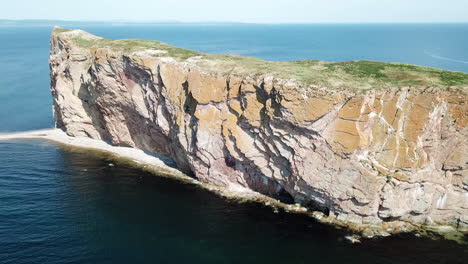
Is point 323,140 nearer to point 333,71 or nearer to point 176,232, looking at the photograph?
point 333,71

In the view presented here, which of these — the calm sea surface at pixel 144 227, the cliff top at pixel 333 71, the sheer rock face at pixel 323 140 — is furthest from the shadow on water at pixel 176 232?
the cliff top at pixel 333 71

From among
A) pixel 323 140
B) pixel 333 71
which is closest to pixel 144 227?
pixel 323 140

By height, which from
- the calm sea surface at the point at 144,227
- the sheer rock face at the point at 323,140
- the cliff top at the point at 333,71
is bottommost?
the calm sea surface at the point at 144,227

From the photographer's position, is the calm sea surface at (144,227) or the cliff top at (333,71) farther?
the cliff top at (333,71)

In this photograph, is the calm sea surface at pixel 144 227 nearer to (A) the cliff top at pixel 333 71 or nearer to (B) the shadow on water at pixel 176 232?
(B) the shadow on water at pixel 176 232

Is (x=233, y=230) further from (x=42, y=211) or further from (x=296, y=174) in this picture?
(x=42, y=211)

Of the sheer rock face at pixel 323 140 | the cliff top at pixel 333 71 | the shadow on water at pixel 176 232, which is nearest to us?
the shadow on water at pixel 176 232
